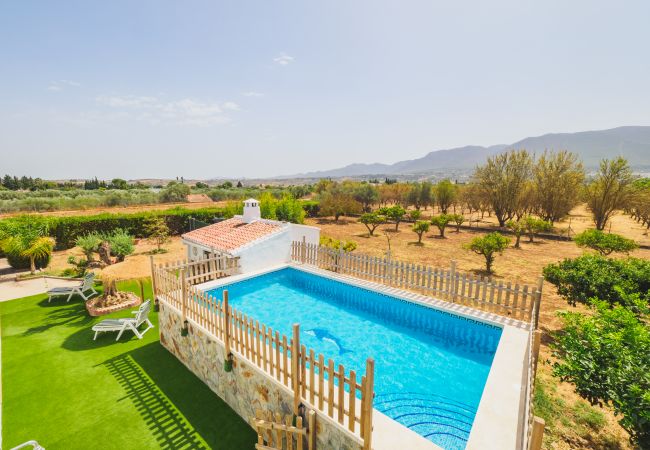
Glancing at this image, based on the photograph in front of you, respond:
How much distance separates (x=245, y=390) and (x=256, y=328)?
1.44 meters

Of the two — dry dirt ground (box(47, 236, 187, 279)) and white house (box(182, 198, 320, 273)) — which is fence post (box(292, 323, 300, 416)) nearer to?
dry dirt ground (box(47, 236, 187, 279))

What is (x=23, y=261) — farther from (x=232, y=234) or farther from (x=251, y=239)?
(x=251, y=239)

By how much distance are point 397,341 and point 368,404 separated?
5150 millimetres

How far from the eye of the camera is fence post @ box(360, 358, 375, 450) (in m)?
3.83

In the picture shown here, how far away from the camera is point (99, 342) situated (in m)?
8.73

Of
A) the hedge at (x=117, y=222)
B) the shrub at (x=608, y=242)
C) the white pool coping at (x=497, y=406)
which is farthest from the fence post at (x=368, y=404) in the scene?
the hedge at (x=117, y=222)

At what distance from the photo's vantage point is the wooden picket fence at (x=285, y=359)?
4145mm

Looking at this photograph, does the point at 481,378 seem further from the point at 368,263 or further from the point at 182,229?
the point at 182,229

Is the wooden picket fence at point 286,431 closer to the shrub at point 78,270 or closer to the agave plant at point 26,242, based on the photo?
the shrub at point 78,270

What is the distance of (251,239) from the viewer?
13562mm

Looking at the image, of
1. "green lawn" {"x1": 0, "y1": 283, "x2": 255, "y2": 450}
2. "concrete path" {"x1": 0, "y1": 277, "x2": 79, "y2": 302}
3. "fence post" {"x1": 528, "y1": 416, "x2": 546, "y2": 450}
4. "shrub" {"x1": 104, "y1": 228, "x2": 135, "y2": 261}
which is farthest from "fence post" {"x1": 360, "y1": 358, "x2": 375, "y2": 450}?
"shrub" {"x1": 104, "y1": 228, "x2": 135, "y2": 261}

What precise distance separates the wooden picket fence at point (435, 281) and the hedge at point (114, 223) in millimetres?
13072

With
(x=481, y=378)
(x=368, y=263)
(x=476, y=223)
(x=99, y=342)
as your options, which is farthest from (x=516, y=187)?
(x=99, y=342)

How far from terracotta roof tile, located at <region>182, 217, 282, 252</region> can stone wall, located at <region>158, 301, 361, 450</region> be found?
195 inches
